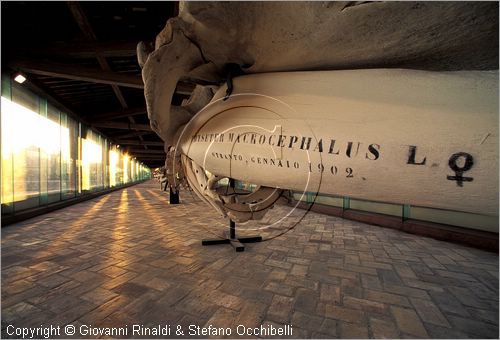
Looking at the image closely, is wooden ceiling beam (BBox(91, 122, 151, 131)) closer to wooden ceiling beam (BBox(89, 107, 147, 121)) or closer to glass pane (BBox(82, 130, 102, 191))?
wooden ceiling beam (BBox(89, 107, 147, 121))

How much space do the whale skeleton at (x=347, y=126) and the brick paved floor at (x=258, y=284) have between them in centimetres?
193

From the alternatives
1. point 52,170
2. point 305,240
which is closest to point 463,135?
point 305,240

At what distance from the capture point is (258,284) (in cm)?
292

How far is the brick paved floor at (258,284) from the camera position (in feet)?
7.27

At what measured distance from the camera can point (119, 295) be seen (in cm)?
259

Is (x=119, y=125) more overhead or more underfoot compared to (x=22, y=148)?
more overhead

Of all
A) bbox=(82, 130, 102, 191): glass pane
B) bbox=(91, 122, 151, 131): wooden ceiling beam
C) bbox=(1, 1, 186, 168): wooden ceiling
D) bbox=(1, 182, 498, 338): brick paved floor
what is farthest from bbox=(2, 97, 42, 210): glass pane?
bbox=(82, 130, 102, 191): glass pane

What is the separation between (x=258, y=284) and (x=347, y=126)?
2.72 m

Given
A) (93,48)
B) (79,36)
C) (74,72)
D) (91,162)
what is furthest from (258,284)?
(91,162)

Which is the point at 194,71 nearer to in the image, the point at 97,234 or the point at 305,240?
the point at 305,240

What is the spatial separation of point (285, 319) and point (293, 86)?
7.22 feet

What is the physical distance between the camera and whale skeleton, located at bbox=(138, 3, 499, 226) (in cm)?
55

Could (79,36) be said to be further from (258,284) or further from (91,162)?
(91,162)

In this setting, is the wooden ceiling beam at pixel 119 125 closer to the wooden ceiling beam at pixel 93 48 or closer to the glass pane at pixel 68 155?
the glass pane at pixel 68 155
